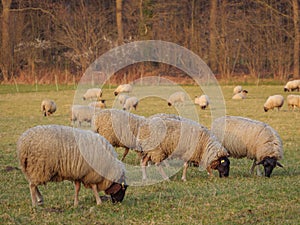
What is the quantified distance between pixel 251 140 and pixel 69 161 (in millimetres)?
3783

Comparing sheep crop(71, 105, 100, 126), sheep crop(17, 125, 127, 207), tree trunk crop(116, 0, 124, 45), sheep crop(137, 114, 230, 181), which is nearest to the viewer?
sheep crop(17, 125, 127, 207)

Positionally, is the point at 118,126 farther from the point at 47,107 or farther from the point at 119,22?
the point at 119,22

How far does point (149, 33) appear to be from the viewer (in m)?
41.1

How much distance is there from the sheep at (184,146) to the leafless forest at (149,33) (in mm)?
27511

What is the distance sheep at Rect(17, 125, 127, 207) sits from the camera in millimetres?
6688

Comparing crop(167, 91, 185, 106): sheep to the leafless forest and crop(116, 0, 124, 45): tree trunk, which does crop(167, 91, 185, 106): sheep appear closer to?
the leafless forest

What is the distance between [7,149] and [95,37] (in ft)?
94.7

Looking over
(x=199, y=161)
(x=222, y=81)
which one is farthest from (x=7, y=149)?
(x=222, y=81)

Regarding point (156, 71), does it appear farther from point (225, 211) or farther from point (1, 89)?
point (225, 211)

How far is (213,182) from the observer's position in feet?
27.5

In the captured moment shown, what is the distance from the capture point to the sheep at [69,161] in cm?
669

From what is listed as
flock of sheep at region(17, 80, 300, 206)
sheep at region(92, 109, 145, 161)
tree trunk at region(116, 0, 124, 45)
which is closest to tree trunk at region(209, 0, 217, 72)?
tree trunk at region(116, 0, 124, 45)

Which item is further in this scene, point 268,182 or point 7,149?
point 7,149

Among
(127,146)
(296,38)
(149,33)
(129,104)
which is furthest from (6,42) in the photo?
(127,146)
